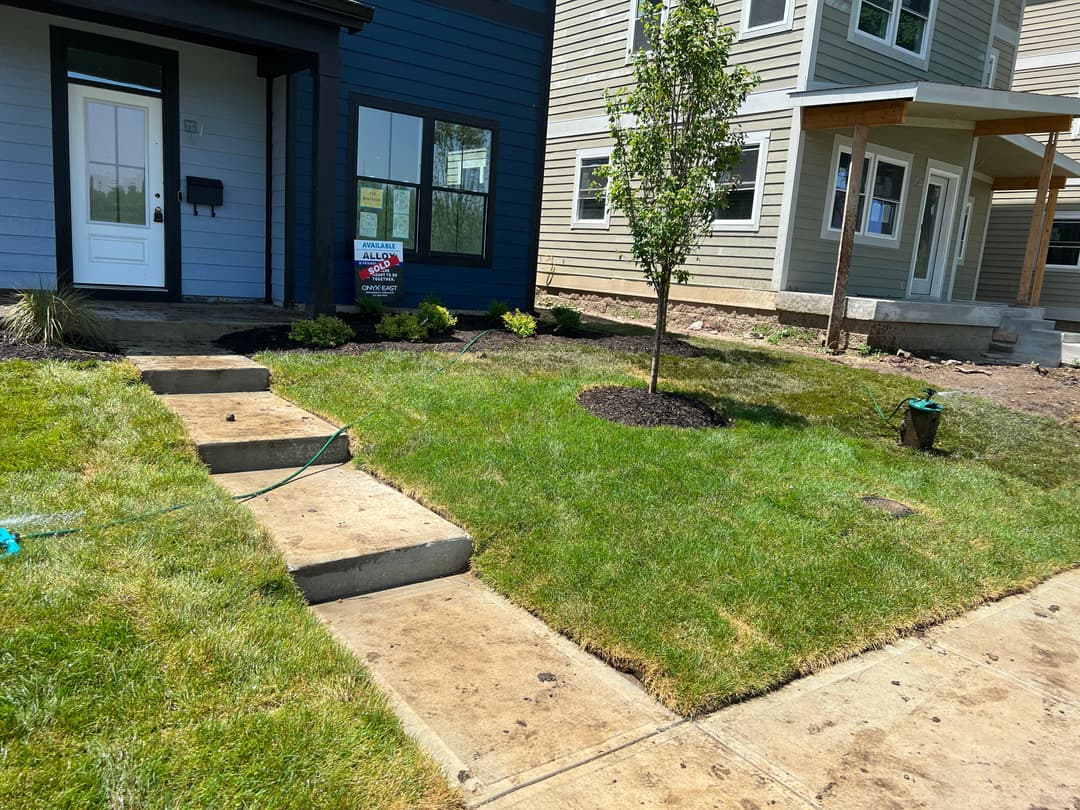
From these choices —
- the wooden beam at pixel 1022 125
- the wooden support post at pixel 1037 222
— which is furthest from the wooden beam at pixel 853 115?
the wooden support post at pixel 1037 222

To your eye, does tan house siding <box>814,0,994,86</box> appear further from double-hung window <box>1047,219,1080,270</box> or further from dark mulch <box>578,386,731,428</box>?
dark mulch <box>578,386,731,428</box>

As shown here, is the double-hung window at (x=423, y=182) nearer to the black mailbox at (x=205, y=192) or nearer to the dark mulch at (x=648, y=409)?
the black mailbox at (x=205, y=192)

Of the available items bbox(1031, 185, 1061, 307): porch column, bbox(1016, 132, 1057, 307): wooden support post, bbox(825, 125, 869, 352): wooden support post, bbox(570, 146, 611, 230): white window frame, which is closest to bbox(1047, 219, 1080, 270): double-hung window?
bbox(1031, 185, 1061, 307): porch column

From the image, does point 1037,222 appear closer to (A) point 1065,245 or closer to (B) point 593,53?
(A) point 1065,245

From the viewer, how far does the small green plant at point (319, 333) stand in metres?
7.10

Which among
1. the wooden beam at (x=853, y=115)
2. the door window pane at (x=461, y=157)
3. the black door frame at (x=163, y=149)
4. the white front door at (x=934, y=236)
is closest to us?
the black door frame at (x=163, y=149)

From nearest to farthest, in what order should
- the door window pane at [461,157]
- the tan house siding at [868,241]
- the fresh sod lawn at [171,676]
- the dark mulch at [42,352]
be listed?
the fresh sod lawn at [171,676]
the dark mulch at [42,352]
the door window pane at [461,157]
the tan house siding at [868,241]

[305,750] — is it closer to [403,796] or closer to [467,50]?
[403,796]

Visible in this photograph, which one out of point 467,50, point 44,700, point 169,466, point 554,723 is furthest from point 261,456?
point 467,50

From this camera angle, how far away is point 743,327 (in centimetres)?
1232

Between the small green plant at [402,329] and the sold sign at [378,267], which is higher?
the sold sign at [378,267]

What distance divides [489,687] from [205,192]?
7.65 metres

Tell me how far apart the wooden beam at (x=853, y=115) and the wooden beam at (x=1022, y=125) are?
318 centimetres

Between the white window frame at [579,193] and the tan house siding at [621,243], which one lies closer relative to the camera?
the tan house siding at [621,243]
